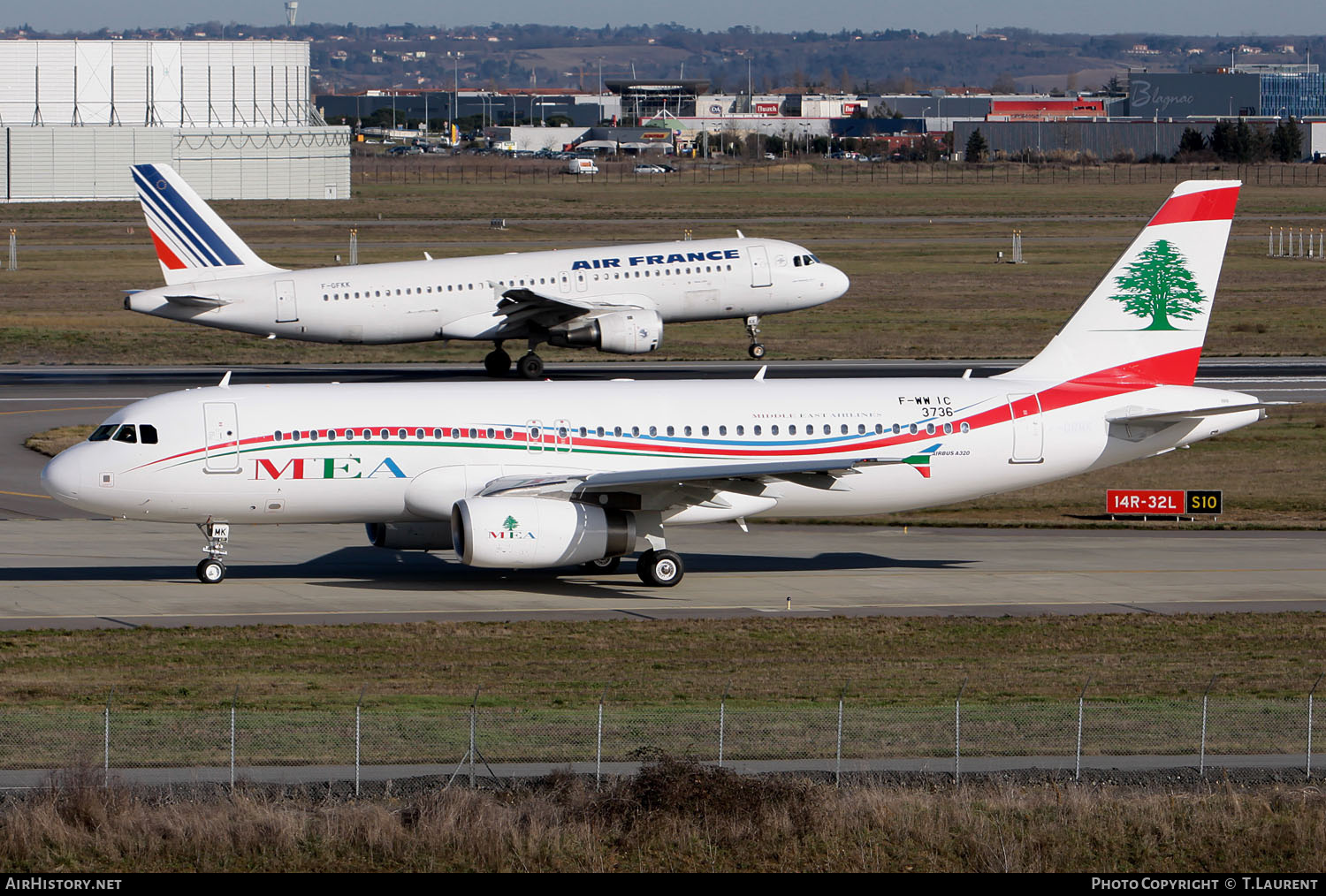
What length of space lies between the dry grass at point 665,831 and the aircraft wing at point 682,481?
1390 cm

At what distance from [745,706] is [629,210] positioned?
129167 mm

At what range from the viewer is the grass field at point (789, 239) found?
77.3m

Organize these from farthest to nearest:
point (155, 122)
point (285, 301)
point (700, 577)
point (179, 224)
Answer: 1. point (155, 122)
2. point (285, 301)
3. point (179, 224)
4. point (700, 577)

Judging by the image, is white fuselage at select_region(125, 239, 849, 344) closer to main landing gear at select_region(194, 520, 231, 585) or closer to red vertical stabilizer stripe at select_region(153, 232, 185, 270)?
red vertical stabilizer stripe at select_region(153, 232, 185, 270)

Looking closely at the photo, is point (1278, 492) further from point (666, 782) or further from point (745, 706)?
point (666, 782)

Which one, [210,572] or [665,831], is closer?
[665,831]

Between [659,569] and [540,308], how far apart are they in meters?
29.4

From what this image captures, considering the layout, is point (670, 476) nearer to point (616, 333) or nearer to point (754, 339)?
point (616, 333)

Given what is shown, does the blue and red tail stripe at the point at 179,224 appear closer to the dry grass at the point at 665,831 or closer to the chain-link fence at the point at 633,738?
the chain-link fence at the point at 633,738

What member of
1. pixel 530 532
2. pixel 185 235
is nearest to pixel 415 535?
pixel 530 532

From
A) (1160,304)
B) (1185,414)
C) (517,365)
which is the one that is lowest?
(517,365)

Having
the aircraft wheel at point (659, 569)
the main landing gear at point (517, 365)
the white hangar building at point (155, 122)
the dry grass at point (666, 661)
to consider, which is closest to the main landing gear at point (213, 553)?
the dry grass at point (666, 661)

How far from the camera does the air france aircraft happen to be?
62688mm

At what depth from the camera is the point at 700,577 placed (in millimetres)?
37625
